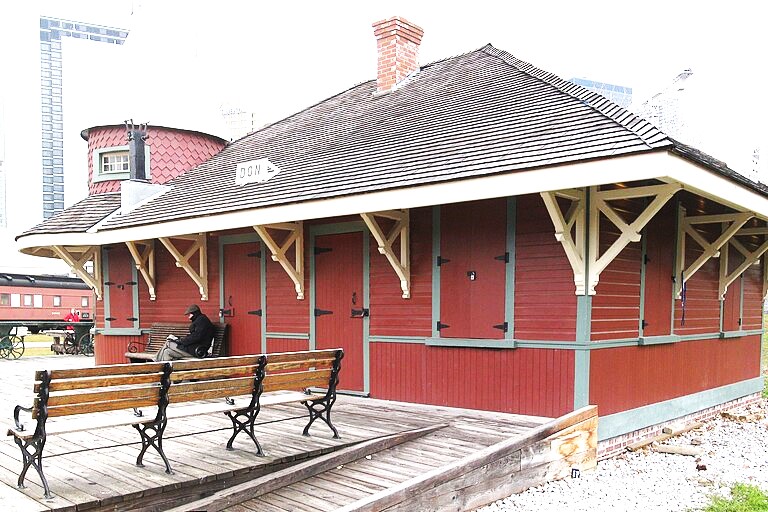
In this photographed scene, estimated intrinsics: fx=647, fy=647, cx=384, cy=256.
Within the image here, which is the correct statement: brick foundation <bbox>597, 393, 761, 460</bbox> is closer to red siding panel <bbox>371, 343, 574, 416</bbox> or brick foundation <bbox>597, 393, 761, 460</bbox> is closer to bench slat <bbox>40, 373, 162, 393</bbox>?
red siding panel <bbox>371, 343, 574, 416</bbox>

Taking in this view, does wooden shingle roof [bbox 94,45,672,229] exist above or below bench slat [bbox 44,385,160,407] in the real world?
above

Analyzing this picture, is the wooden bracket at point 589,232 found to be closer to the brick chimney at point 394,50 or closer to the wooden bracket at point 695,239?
the wooden bracket at point 695,239

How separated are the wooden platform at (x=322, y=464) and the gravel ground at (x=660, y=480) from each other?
18 cm

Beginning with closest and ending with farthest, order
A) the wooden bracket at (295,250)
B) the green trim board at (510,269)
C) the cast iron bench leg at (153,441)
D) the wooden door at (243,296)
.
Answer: the cast iron bench leg at (153,441) < the green trim board at (510,269) < the wooden bracket at (295,250) < the wooden door at (243,296)

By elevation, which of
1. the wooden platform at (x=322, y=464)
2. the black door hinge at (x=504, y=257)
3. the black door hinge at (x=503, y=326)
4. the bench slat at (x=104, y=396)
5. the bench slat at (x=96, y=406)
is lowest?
the wooden platform at (x=322, y=464)

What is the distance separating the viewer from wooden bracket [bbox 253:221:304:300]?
8578 mm

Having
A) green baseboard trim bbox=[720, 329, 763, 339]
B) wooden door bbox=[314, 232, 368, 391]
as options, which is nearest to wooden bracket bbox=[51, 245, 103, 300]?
wooden door bbox=[314, 232, 368, 391]

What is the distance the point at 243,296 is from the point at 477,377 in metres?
4.13

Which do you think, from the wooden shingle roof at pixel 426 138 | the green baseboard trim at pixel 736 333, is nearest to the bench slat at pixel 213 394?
the wooden shingle roof at pixel 426 138

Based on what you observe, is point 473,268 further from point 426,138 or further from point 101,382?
point 101,382

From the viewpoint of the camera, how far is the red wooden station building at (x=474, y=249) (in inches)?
250

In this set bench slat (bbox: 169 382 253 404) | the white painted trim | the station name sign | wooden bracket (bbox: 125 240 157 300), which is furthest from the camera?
wooden bracket (bbox: 125 240 157 300)

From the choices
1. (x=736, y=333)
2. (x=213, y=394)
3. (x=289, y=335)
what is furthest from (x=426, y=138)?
(x=736, y=333)

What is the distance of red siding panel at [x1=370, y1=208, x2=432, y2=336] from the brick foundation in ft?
7.40
